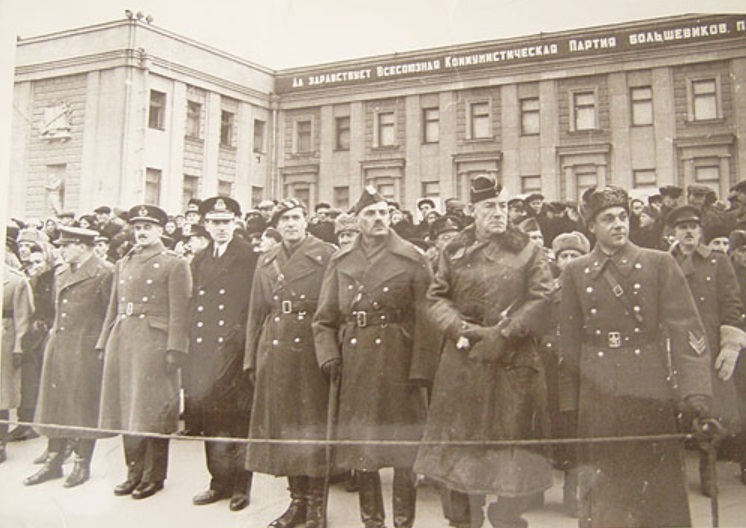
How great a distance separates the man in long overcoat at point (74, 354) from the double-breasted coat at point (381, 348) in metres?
0.74

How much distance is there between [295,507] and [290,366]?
338mm

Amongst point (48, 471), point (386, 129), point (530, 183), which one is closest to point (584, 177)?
point (530, 183)

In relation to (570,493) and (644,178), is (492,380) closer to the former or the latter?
(570,493)

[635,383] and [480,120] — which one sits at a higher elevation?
[480,120]

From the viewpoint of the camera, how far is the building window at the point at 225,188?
181cm

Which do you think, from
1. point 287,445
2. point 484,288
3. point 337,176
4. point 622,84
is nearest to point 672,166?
point 622,84

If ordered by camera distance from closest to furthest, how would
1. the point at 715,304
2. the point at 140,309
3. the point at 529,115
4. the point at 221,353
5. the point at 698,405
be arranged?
the point at 698,405, the point at 715,304, the point at 529,115, the point at 221,353, the point at 140,309

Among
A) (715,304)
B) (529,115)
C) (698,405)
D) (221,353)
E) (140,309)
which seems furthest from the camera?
(140,309)

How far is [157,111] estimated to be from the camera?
5.98 ft

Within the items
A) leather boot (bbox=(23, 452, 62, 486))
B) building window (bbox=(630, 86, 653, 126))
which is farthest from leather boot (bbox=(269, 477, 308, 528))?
building window (bbox=(630, 86, 653, 126))

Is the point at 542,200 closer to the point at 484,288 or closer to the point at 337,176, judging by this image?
the point at 484,288

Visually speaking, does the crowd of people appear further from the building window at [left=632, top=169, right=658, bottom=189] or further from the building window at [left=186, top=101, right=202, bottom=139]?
the building window at [left=186, top=101, right=202, bottom=139]

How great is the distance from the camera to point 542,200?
1622mm

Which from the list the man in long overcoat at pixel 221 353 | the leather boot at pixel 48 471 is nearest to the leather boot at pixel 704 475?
the man in long overcoat at pixel 221 353
